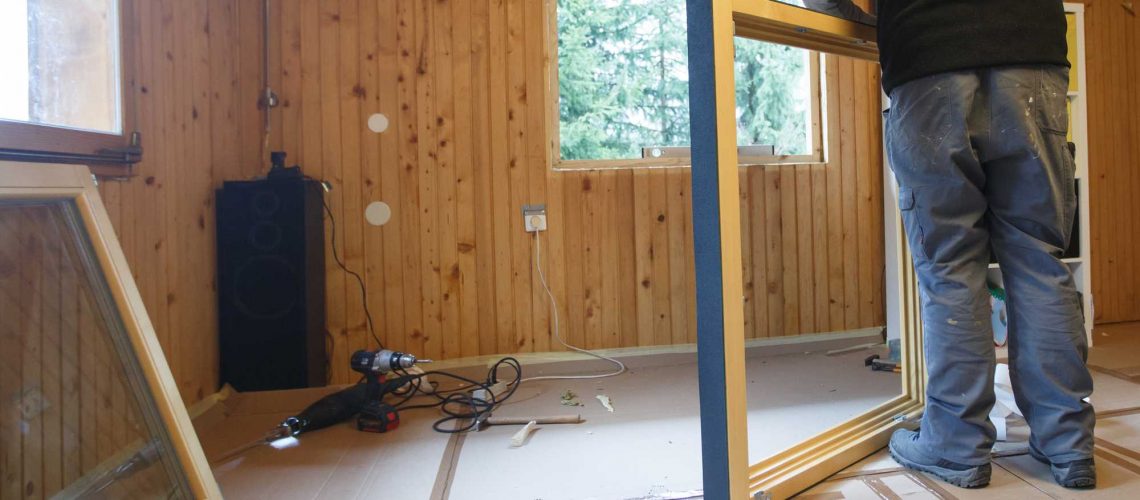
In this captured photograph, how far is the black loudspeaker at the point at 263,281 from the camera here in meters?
2.23

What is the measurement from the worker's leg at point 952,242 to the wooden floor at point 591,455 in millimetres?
163

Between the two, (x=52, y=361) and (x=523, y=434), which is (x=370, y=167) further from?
(x=52, y=361)

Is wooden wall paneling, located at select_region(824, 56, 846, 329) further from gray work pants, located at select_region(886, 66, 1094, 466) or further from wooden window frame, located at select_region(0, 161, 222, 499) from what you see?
wooden window frame, located at select_region(0, 161, 222, 499)

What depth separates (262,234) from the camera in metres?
2.24

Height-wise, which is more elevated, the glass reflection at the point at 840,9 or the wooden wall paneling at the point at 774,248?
the glass reflection at the point at 840,9

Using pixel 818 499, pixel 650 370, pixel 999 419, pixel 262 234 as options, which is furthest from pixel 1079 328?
pixel 262 234

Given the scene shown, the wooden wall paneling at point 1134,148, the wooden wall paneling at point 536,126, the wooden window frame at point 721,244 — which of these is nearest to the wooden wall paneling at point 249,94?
the wooden wall paneling at point 536,126

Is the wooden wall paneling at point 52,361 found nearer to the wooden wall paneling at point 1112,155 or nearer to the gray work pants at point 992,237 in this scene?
the gray work pants at point 992,237

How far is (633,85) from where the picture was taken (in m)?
2.85

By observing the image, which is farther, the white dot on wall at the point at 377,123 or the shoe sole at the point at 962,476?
the white dot on wall at the point at 377,123

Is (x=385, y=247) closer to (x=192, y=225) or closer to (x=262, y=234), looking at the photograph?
(x=262, y=234)

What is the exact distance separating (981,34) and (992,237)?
1.43 feet

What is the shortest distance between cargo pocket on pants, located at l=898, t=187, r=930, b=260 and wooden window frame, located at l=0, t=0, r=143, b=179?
74.4 inches

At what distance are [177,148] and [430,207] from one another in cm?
95
